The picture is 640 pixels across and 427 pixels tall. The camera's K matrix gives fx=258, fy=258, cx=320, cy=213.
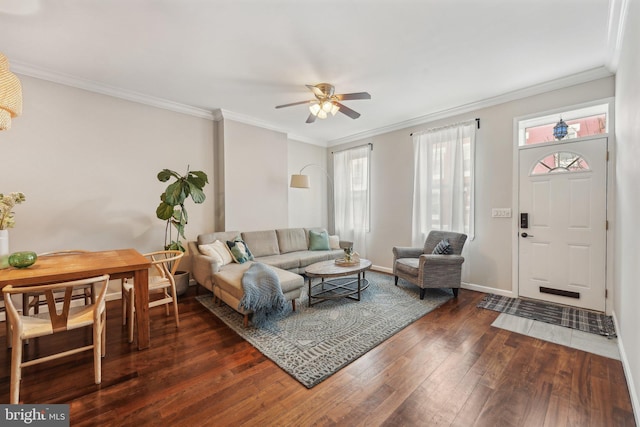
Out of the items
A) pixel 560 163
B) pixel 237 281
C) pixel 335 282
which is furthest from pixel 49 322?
pixel 560 163

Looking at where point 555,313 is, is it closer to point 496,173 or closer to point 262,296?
point 496,173

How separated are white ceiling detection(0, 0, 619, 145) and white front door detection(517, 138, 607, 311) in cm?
96

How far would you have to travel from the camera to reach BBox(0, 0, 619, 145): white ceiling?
205cm

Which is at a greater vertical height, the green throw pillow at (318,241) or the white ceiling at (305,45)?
the white ceiling at (305,45)

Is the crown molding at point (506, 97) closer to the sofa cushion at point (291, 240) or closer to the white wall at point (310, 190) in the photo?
the white wall at point (310, 190)

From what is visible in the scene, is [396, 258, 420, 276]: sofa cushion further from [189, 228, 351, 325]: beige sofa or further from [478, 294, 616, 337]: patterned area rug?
[189, 228, 351, 325]: beige sofa

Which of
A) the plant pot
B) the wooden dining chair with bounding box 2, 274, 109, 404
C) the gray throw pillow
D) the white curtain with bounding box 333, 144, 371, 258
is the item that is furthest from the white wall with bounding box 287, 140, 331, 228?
the wooden dining chair with bounding box 2, 274, 109, 404

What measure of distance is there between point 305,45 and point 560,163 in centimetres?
335

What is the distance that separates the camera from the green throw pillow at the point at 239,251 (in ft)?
12.3

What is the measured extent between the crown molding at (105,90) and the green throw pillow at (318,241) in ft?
9.04

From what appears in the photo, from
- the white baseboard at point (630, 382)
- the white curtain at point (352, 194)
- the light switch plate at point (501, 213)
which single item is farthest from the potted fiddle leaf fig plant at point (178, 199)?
the white baseboard at point (630, 382)

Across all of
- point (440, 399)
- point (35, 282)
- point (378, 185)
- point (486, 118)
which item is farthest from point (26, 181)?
point (486, 118)

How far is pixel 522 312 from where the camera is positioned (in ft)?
9.93

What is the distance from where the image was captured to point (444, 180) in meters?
4.12
